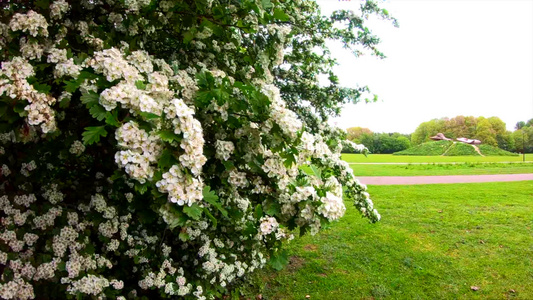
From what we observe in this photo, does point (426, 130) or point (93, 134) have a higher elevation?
point (426, 130)

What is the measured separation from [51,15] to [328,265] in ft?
15.5

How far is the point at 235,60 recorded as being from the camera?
11.5 ft

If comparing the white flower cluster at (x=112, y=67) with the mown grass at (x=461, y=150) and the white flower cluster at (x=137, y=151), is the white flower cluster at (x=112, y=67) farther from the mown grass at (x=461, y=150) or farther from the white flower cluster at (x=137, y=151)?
the mown grass at (x=461, y=150)

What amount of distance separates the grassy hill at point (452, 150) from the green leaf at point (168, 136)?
38483mm

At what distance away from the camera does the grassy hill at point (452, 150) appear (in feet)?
115

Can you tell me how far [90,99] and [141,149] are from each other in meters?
0.37

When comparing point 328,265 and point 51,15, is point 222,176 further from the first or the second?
point 328,265

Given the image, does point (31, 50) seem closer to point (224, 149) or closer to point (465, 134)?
point (224, 149)

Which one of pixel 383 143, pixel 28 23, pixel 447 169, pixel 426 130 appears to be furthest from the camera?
pixel 426 130

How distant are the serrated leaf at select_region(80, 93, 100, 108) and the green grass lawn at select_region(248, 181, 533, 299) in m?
3.42

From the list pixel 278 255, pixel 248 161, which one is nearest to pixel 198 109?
pixel 248 161

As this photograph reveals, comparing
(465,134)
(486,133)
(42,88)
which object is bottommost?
(42,88)

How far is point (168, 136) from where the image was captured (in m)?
1.74

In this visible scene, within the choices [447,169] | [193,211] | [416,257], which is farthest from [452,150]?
[193,211]
